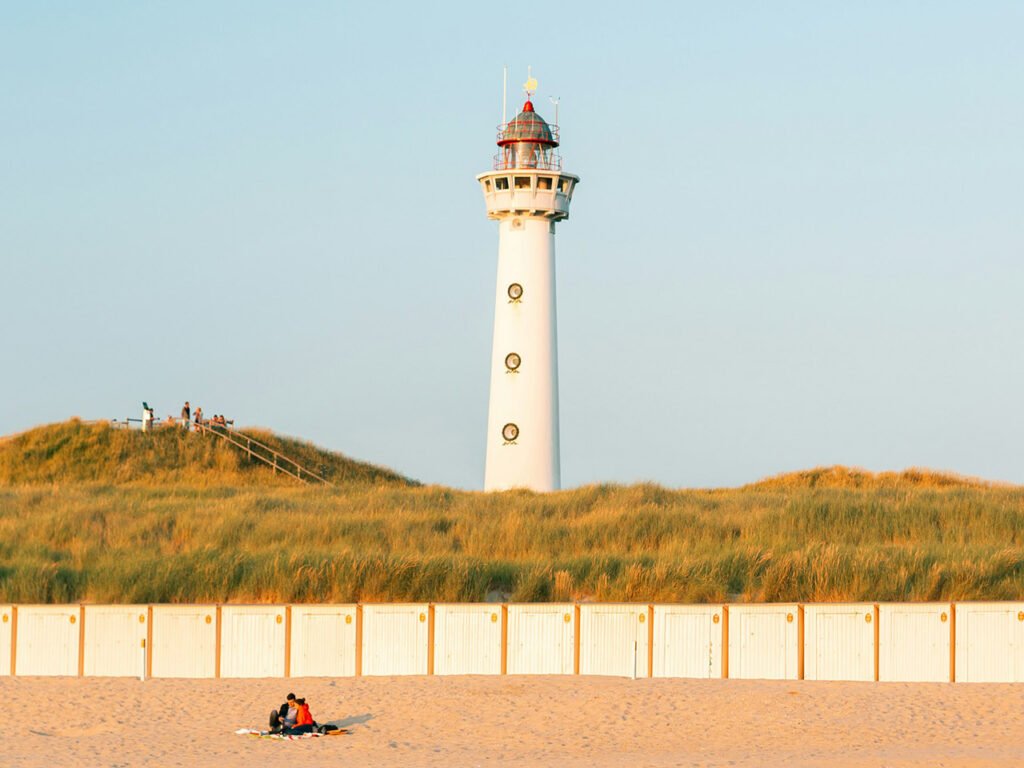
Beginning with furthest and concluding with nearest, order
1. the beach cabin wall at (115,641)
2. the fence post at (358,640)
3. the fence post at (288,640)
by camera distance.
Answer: the beach cabin wall at (115,641) < the fence post at (288,640) < the fence post at (358,640)

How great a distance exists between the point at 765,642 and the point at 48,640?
9722mm

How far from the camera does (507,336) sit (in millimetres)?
43531

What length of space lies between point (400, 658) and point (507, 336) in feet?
76.4

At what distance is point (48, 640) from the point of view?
2169 centimetres

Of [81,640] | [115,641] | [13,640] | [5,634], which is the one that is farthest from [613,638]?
[5,634]

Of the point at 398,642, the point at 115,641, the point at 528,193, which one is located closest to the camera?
the point at 398,642

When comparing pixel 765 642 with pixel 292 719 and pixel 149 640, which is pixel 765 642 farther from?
pixel 149 640

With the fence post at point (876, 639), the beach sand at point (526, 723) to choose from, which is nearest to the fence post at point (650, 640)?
the beach sand at point (526, 723)

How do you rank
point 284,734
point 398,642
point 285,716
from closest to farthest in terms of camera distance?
1. point 284,734
2. point 285,716
3. point 398,642

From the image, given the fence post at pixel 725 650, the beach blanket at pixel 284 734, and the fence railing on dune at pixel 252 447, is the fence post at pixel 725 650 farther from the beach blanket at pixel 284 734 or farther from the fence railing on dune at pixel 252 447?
the fence railing on dune at pixel 252 447

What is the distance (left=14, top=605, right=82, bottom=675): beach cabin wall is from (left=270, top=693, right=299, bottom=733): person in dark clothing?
504 cm

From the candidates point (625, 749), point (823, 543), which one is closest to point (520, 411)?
point (823, 543)

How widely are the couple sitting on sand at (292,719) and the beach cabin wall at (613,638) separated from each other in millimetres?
4151

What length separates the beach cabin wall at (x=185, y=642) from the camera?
2128 cm
